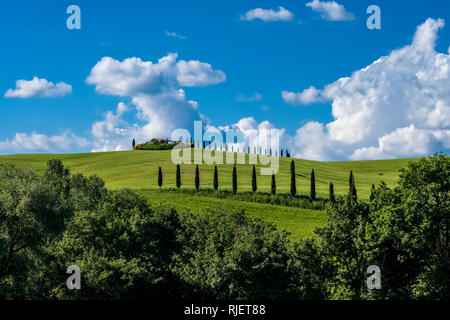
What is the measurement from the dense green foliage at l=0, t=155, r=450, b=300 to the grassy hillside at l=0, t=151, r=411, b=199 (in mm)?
51243

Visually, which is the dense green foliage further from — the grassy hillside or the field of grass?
the grassy hillside

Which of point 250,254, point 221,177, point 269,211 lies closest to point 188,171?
point 221,177

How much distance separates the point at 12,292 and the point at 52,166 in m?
63.2

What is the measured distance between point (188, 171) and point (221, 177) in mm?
11782

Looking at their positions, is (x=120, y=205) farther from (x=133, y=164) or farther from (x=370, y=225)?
(x=133, y=164)

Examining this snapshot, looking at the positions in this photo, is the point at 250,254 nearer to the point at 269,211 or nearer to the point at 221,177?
the point at 269,211

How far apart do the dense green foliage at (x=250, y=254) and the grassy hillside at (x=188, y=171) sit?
51243mm

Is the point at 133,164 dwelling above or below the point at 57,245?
above

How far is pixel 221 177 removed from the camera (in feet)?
375

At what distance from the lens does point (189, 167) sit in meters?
127

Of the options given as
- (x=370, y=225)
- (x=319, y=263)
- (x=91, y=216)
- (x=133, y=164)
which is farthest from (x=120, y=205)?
(x=133, y=164)

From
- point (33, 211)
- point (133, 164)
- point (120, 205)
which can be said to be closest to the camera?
Result: point (33, 211)

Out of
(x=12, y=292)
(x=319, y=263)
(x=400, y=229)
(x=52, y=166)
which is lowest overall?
(x=12, y=292)

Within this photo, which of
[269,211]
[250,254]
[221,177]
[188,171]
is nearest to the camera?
[250,254]
